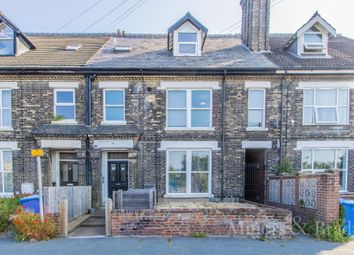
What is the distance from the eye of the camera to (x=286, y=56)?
12.6m

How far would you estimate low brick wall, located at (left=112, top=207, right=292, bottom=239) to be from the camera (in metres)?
7.06

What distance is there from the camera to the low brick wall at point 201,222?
7.06 m

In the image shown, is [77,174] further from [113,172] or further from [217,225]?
[217,225]

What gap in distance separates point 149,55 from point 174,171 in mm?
6052

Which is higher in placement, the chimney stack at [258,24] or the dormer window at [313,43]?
the chimney stack at [258,24]

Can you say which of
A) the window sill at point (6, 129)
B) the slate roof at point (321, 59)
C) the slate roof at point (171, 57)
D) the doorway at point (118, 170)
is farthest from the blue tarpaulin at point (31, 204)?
the slate roof at point (321, 59)

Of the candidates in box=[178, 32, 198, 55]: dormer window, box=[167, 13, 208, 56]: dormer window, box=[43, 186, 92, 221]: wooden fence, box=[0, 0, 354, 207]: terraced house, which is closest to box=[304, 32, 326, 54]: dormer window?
box=[0, 0, 354, 207]: terraced house

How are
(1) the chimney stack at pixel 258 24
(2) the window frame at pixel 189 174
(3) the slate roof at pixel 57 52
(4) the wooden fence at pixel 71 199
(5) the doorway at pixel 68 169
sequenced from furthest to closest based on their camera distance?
(1) the chimney stack at pixel 258 24, (5) the doorway at pixel 68 169, (3) the slate roof at pixel 57 52, (2) the window frame at pixel 189 174, (4) the wooden fence at pixel 71 199

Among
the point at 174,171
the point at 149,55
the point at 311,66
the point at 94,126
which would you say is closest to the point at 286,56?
the point at 311,66

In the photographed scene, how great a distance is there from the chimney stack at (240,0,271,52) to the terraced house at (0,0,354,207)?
6.32 ft

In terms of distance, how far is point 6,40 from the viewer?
39.1 ft

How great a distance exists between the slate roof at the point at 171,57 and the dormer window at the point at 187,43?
1.47 feet

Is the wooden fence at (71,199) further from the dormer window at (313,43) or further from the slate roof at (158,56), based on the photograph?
the dormer window at (313,43)

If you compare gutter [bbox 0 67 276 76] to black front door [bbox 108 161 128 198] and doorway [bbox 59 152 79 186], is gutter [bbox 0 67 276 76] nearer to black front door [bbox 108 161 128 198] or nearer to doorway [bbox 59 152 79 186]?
doorway [bbox 59 152 79 186]
